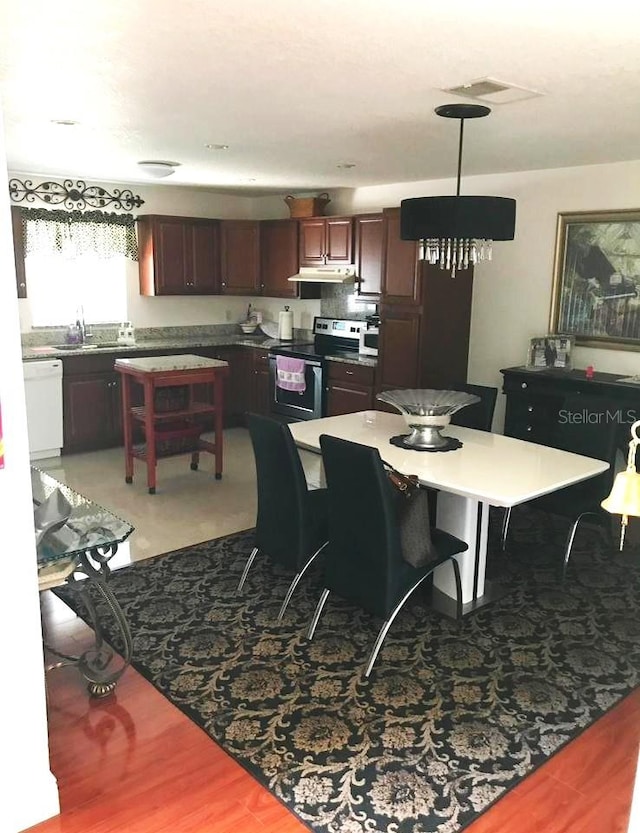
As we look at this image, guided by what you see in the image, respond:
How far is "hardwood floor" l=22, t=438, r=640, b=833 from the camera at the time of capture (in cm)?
213

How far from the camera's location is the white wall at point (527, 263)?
4.77 metres

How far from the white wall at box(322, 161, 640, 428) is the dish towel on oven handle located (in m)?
1.51

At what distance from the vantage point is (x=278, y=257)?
694 centimetres

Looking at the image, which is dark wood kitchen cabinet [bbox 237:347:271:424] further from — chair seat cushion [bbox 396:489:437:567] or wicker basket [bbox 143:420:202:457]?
chair seat cushion [bbox 396:489:437:567]

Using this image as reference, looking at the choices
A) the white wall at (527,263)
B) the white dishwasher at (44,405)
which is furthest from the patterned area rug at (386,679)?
the white dishwasher at (44,405)

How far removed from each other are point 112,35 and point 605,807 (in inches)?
114

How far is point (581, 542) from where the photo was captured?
4387 mm

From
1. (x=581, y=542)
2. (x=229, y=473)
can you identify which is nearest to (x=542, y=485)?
(x=581, y=542)

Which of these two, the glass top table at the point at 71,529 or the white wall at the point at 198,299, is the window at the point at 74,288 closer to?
the white wall at the point at 198,299

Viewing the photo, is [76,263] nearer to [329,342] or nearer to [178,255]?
[178,255]

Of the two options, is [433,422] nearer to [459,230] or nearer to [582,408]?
[459,230]

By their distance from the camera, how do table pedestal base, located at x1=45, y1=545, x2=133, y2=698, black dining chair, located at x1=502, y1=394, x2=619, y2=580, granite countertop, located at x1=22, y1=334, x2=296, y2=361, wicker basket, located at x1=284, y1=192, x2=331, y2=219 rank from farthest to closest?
wicker basket, located at x1=284, y1=192, x2=331, y2=219 < granite countertop, located at x1=22, y1=334, x2=296, y2=361 < black dining chair, located at x1=502, y1=394, x2=619, y2=580 < table pedestal base, located at x1=45, y1=545, x2=133, y2=698

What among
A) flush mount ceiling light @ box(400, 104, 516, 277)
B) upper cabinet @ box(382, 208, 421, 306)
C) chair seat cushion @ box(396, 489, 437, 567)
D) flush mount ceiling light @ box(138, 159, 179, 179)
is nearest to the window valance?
flush mount ceiling light @ box(138, 159, 179, 179)

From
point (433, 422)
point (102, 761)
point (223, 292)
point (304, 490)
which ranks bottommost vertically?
point (102, 761)
